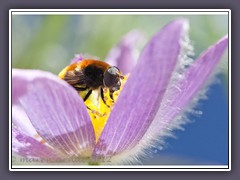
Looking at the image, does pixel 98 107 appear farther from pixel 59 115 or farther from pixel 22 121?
pixel 22 121

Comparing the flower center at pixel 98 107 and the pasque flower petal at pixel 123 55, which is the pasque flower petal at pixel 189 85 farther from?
the pasque flower petal at pixel 123 55

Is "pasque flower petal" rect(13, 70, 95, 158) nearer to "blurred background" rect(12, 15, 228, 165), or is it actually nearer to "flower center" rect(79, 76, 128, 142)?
"flower center" rect(79, 76, 128, 142)

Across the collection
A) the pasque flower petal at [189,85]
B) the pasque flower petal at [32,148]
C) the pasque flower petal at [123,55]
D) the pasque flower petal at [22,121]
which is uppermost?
the pasque flower petal at [123,55]

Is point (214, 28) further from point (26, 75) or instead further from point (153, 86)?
point (26, 75)

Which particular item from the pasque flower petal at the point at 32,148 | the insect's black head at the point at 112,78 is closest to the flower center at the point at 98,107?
the insect's black head at the point at 112,78

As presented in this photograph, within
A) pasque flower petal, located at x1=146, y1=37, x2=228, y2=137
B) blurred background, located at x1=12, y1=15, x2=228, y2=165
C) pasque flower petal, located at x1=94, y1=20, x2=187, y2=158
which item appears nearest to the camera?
pasque flower petal, located at x1=94, y1=20, x2=187, y2=158

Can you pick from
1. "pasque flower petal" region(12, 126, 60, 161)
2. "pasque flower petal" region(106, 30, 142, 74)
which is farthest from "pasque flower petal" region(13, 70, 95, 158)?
"pasque flower petal" region(106, 30, 142, 74)

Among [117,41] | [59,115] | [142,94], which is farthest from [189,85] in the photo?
[117,41]
